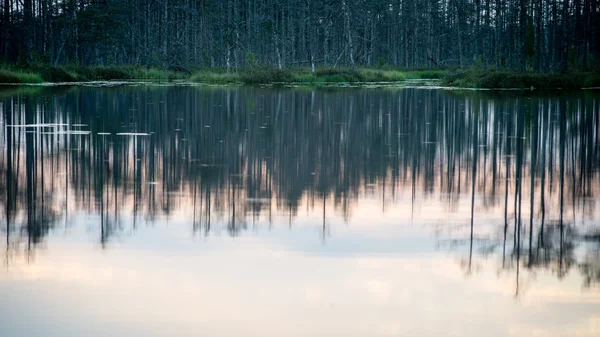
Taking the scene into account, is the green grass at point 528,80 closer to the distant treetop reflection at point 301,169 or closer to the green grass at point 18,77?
the distant treetop reflection at point 301,169

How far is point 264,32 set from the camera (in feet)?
293

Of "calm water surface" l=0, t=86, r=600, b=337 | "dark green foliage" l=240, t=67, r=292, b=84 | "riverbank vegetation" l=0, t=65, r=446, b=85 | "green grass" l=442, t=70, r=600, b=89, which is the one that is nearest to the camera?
"calm water surface" l=0, t=86, r=600, b=337

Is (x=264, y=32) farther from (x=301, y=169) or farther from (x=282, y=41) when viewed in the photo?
(x=301, y=169)

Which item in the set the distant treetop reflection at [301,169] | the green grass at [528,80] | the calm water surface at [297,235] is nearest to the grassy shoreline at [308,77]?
the green grass at [528,80]

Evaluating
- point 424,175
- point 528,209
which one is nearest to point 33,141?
point 424,175

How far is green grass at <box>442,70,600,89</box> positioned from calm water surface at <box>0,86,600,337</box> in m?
30.6

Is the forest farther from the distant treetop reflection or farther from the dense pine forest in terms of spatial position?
the distant treetop reflection

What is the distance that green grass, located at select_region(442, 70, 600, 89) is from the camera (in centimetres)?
4934

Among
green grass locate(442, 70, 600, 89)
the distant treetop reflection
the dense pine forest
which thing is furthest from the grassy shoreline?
the distant treetop reflection

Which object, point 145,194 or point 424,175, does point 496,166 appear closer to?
point 424,175

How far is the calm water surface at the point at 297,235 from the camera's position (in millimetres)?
6613

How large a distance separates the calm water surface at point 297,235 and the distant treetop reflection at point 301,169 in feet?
0.18

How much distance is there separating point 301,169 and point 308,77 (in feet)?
151

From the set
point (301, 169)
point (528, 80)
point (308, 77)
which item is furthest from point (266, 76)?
point (301, 169)
